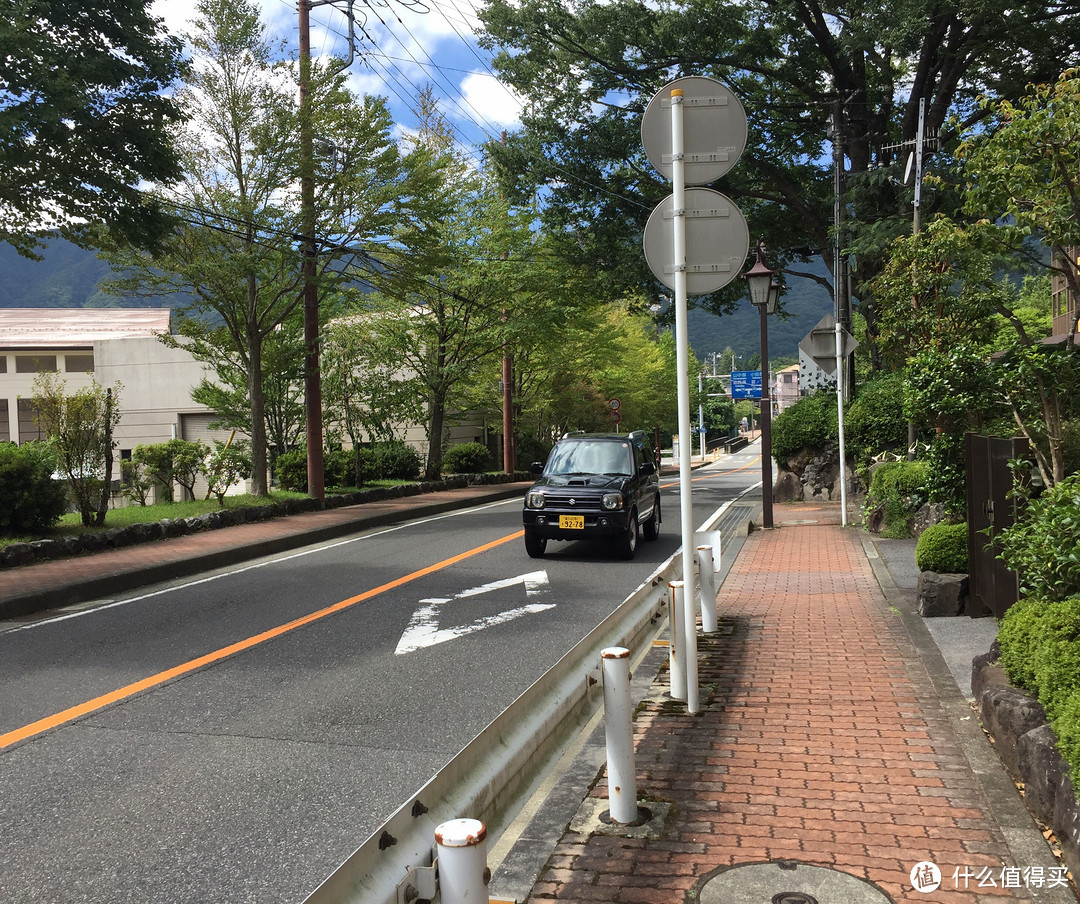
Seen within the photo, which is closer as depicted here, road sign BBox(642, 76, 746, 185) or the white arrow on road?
road sign BBox(642, 76, 746, 185)

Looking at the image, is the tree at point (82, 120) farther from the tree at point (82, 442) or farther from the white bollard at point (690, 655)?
the white bollard at point (690, 655)

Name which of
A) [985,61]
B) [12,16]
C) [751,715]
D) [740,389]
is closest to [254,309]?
[12,16]

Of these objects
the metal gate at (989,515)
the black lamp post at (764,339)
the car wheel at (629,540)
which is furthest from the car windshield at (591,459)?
the metal gate at (989,515)

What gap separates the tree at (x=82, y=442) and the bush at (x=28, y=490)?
0.73 metres

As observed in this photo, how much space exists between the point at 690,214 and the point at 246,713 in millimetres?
4155

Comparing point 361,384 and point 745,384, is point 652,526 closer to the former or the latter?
point 361,384

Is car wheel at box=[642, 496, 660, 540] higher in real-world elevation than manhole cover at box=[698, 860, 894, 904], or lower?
higher

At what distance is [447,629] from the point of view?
788cm

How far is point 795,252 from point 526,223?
8.31m

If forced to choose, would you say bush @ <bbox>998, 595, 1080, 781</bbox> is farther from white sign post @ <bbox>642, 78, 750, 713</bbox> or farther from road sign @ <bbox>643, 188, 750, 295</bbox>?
road sign @ <bbox>643, 188, 750, 295</bbox>

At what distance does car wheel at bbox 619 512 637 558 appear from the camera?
12.1 metres

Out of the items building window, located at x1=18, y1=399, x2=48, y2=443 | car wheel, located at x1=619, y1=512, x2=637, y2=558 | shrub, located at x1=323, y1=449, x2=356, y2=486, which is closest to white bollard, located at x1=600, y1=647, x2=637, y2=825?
car wheel, located at x1=619, y1=512, x2=637, y2=558

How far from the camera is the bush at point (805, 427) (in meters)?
20.5

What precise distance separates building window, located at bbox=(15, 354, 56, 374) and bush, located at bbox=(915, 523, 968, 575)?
4843 cm
